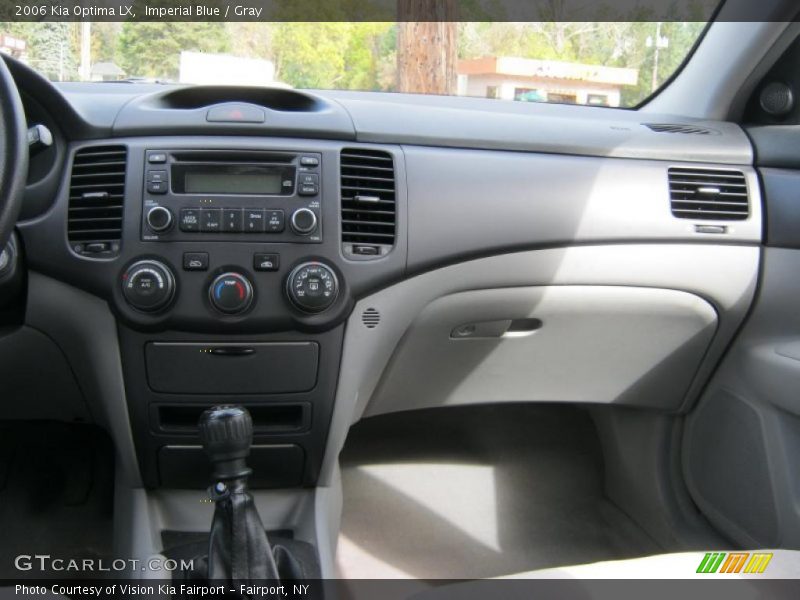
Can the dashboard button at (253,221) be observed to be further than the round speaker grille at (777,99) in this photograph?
No

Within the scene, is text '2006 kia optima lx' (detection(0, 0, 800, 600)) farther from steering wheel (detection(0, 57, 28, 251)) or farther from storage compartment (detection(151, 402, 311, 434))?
steering wheel (detection(0, 57, 28, 251))

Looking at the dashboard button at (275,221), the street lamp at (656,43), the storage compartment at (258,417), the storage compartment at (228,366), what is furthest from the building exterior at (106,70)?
the street lamp at (656,43)

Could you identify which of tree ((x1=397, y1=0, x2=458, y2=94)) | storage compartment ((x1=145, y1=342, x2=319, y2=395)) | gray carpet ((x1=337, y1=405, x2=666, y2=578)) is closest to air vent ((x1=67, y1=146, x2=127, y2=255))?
storage compartment ((x1=145, y1=342, x2=319, y2=395))

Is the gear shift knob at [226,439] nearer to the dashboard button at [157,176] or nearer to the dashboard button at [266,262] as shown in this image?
the dashboard button at [266,262]

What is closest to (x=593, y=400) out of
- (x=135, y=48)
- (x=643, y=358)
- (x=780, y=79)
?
(x=643, y=358)

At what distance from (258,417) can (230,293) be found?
1.12ft

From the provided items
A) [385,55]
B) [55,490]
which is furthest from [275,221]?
[55,490]

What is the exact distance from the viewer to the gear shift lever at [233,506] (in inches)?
61.3

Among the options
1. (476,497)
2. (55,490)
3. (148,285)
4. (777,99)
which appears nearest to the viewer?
(148,285)

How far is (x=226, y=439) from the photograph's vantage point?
156 centimetres

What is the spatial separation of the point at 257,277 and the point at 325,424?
0.41 metres

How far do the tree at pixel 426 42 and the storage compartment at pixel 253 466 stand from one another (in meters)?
1.09

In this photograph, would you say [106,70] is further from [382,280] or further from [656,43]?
[656,43]

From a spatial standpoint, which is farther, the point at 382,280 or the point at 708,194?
the point at 708,194
